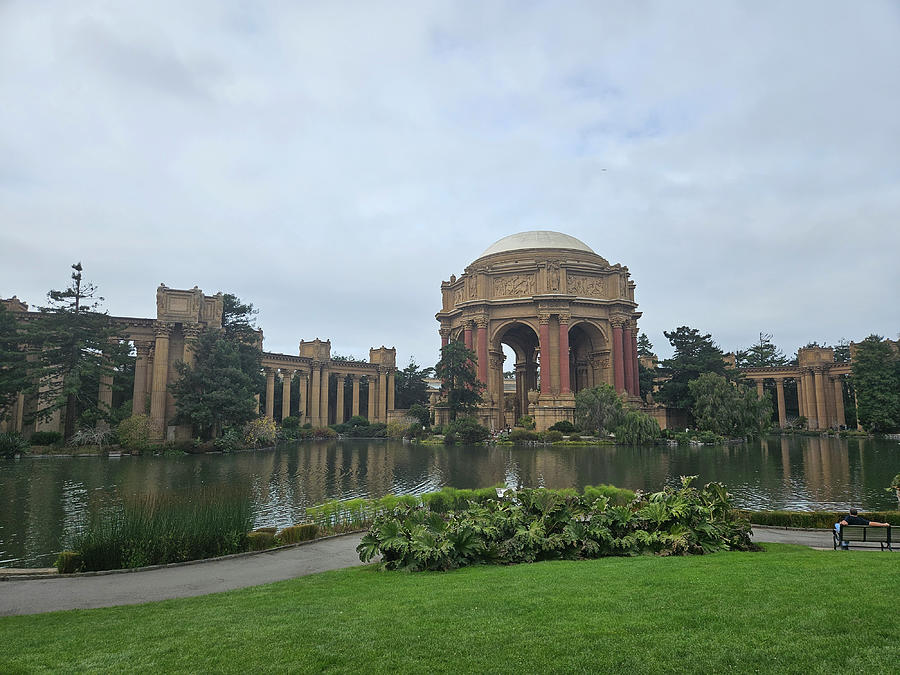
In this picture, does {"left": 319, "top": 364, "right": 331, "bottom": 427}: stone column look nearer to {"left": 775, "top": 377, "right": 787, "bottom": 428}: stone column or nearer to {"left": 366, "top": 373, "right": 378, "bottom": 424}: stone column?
{"left": 366, "top": 373, "right": 378, "bottom": 424}: stone column

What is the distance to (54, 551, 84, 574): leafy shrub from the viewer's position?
8.69 meters

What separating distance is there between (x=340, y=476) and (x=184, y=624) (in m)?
17.3

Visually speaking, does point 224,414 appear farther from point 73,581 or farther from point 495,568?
point 495,568

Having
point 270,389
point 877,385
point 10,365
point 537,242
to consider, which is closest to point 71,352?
point 10,365

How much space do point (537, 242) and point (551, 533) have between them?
52.8m

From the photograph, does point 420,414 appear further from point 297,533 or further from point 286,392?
point 297,533

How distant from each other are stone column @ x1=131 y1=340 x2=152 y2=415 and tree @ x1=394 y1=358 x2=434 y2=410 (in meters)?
31.3

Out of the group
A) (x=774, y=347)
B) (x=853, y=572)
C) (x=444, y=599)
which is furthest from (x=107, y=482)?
(x=774, y=347)

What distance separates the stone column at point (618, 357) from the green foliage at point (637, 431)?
16.4 metres

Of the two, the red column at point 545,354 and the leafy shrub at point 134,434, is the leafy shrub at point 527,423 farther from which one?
the leafy shrub at point 134,434

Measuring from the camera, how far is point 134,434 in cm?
3509

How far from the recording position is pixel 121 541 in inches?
364

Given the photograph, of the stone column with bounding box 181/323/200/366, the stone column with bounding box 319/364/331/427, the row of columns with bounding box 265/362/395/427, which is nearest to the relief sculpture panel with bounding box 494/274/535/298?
the row of columns with bounding box 265/362/395/427

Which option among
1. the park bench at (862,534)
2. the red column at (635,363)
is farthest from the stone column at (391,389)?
the park bench at (862,534)
